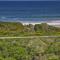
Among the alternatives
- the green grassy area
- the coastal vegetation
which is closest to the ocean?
the coastal vegetation

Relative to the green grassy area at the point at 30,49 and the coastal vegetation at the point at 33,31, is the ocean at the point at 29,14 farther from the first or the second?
the green grassy area at the point at 30,49

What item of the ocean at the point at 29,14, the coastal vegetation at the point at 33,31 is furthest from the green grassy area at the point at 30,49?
the ocean at the point at 29,14

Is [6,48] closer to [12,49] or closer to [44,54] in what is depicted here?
[12,49]

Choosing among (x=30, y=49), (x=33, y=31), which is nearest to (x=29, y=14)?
(x=33, y=31)

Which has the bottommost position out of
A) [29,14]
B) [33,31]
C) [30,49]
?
[29,14]

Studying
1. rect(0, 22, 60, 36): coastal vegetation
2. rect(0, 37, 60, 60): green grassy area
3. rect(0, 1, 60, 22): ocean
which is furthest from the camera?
rect(0, 1, 60, 22): ocean

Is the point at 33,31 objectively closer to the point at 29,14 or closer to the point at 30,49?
the point at 30,49

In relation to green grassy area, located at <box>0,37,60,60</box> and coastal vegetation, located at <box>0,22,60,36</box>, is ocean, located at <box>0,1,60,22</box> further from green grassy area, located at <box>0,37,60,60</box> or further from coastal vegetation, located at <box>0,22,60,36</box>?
green grassy area, located at <box>0,37,60,60</box>

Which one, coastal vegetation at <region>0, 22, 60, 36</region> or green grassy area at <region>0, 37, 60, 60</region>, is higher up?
green grassy area at <region>0, 37, 60, 60</region>

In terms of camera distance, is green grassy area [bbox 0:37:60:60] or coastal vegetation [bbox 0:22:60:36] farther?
coastal vegetation [bbox 0:22:60:36]
